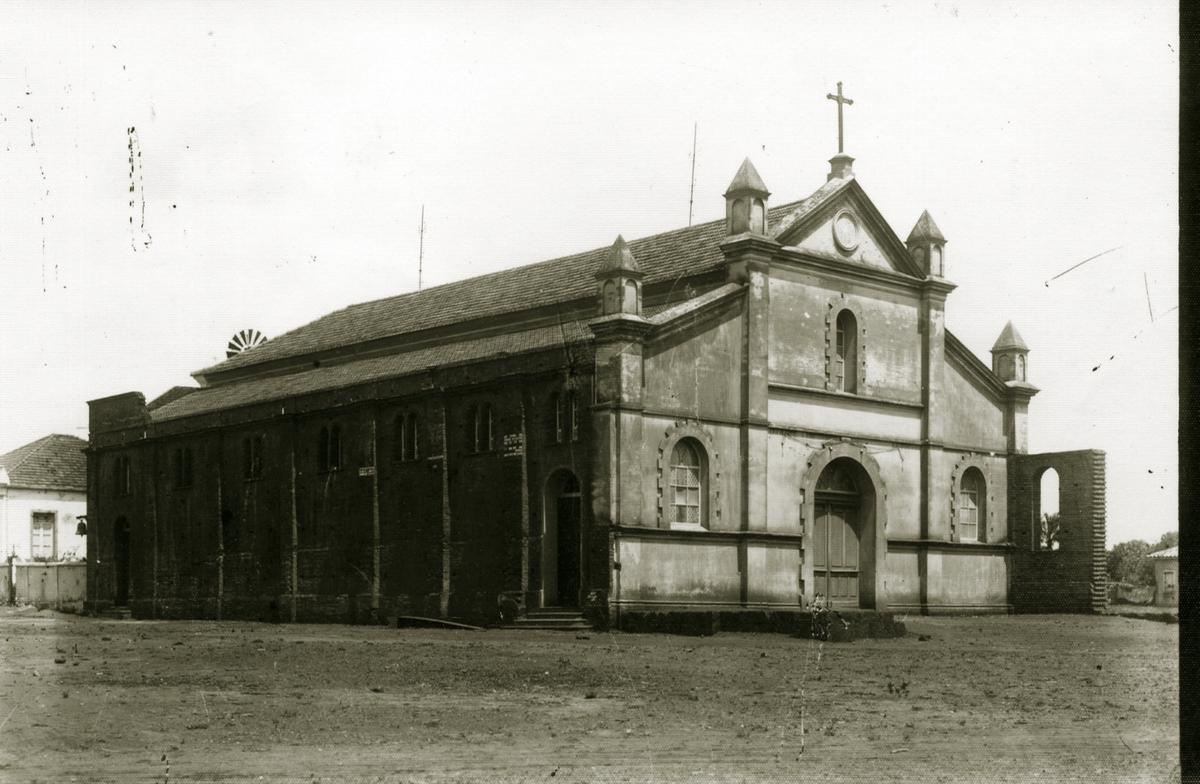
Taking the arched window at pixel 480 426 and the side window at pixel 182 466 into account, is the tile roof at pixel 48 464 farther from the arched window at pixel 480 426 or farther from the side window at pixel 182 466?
the arched window at pixel 480 426

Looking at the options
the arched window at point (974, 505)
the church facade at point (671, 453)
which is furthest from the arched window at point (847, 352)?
the arched window at point (974, 505)

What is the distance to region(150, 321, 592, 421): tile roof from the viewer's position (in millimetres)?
32531

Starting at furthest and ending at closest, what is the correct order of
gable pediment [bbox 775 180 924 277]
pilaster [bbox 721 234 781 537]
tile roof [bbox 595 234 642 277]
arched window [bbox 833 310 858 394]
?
arched window [bbox 833 310 858 394]
gable pediment [bbox 775 180 924 277]
pilaster [bbox 721 234 781 537]
tile roof [bbox 595 234 642 277]

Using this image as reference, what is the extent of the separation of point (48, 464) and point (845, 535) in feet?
122

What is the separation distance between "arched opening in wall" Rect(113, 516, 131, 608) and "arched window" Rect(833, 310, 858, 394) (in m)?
23.7

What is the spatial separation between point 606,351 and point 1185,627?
22.5 metres

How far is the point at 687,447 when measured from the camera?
2906 cm

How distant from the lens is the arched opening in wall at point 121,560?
4441cm

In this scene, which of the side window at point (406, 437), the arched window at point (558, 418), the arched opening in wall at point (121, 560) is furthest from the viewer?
the arched opening in wall at point (121, 560)

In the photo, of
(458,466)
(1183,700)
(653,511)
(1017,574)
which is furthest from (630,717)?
(1017,574)

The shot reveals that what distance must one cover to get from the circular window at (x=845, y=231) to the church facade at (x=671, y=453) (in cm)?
6

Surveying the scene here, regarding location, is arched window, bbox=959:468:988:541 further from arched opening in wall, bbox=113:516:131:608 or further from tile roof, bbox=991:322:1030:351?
arched opening in wall, bbox=113:516:131:608

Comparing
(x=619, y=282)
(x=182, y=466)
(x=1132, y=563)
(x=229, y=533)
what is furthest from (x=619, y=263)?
(x=1132, y=563)

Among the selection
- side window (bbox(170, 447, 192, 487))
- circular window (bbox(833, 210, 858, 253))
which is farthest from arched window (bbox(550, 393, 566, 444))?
side window (bbox(170, 447, 192, 487))
